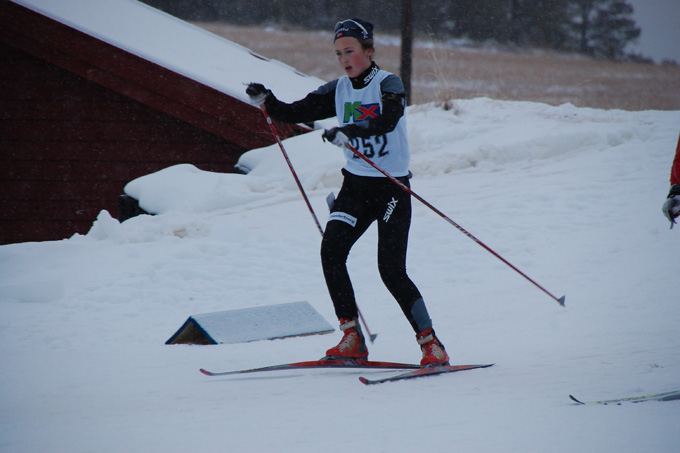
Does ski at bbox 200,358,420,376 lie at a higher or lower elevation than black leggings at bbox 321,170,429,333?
Answer: lower

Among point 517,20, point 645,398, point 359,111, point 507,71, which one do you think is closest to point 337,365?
point 359,111

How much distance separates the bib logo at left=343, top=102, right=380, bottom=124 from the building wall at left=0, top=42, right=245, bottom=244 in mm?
6215

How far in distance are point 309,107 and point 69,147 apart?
6.95 metres

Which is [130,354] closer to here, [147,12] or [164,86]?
[164,86]

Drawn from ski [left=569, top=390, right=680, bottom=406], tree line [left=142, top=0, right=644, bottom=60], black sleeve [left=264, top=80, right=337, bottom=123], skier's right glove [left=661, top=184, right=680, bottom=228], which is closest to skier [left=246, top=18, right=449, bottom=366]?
black sleeve [left=264, top=80, right=337, bottom=123]

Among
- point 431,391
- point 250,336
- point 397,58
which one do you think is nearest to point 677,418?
point 431,391

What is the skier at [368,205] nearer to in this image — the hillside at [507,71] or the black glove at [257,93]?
the black glove at [257,93]

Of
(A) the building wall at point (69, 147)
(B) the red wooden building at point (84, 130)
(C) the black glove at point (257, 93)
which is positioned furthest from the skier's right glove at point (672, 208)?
(A) the building wall at point (69, 147)

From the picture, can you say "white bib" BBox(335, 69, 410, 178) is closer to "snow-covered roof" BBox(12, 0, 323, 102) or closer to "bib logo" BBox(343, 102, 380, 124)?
"bib logo" BBox(343, 102, 380, 124)

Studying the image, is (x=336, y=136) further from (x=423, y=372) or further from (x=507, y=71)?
(x=507, y=71)

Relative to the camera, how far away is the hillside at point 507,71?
20.8m

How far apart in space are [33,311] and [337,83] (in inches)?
124

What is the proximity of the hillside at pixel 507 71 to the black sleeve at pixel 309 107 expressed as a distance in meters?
15.3

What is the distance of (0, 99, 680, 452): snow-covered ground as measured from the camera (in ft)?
8.95
